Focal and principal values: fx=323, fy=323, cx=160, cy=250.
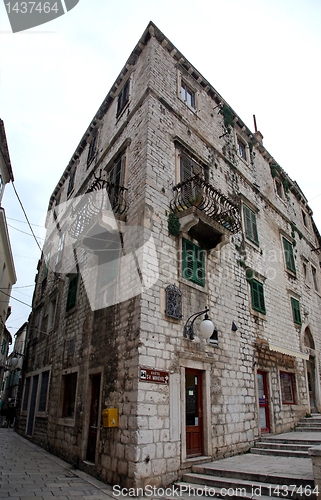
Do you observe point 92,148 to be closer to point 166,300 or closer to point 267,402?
point 166,300

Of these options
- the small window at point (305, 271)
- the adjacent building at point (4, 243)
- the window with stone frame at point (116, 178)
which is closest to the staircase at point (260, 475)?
the window with stone frame at point (116, 178)

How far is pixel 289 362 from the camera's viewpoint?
37.9ft

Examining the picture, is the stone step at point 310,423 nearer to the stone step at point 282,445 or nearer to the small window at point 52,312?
the stone step at point 282,445

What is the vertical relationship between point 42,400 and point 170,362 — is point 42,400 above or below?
below

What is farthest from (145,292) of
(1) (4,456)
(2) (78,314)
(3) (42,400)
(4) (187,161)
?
(3) (42,400)

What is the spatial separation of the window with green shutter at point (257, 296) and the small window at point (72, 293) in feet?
19.6

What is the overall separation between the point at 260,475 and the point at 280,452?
7.89 ft

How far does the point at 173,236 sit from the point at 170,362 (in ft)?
10.2

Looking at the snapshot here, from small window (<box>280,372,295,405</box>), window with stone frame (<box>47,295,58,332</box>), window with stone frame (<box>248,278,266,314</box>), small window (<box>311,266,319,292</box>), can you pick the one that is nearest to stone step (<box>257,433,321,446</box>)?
small window (<box>280,372,295,405</box>)

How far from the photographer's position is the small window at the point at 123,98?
11.5 metres

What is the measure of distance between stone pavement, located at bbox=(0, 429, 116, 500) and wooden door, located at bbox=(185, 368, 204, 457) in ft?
6.35

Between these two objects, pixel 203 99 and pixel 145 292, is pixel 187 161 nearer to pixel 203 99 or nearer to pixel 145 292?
pixel 203 99

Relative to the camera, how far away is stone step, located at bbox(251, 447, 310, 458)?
7.37 m

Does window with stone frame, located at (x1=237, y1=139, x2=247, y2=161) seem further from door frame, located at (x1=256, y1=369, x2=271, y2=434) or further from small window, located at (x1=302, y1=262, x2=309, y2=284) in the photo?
door frame, located at (x1=256, y1=369, x2=271, y2=434)
